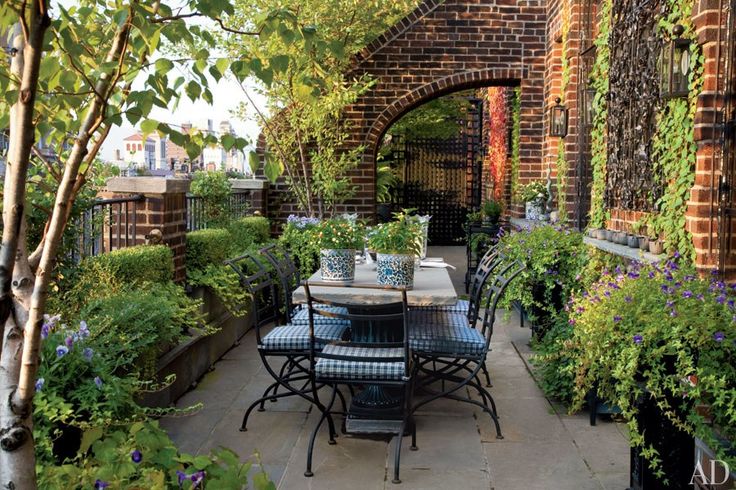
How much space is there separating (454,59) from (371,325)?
5279 mm

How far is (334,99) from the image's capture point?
8539 mm

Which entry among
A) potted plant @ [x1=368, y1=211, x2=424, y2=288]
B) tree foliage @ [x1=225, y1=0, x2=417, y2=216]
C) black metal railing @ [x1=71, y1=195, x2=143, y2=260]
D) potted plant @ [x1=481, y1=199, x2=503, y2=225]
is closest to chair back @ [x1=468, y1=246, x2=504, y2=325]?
potted plant @ [x1=368, y1=211, x2=424, y2=288]

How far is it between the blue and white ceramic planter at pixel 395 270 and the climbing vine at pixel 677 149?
55.3 inches

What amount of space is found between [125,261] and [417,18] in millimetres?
5714

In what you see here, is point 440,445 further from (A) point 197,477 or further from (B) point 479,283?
(A) point 197,477

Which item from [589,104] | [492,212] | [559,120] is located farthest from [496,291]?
[492,212]

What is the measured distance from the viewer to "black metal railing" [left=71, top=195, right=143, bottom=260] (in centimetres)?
435

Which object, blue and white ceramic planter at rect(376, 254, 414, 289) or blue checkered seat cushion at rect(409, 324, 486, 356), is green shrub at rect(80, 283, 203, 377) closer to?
blue and white ceramic planter at rect(376, 254, 414, 289)

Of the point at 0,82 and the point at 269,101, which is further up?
the point at 269,101

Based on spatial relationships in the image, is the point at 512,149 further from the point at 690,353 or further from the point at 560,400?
the point at 690,353

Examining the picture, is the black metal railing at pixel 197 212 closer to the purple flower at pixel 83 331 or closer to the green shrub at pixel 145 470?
the purple flower at pixel 83 331

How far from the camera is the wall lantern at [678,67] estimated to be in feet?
12.5

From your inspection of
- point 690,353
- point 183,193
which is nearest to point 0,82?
point 690,353

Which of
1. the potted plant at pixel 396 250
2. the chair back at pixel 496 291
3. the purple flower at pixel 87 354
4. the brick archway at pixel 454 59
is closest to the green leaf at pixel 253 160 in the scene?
the purple flower at pixel 87 354
